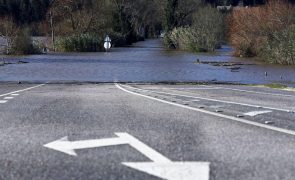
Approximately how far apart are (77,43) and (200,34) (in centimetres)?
1740

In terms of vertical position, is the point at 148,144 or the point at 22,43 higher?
the point at 148,144

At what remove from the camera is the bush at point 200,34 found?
78.7 meters

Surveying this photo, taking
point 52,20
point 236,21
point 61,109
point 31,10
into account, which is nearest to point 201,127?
point 61,109

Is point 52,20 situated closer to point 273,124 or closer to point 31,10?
point 31,10

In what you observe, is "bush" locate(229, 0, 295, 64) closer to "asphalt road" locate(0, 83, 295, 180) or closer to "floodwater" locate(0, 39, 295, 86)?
"floodwater" locate(0, 39, 295, 86)

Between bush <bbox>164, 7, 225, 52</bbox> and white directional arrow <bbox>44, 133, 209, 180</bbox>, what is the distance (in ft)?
237

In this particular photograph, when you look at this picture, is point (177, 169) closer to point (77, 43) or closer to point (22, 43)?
point (22, 43)

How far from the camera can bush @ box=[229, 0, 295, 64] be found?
177 ft

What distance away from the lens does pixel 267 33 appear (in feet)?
201

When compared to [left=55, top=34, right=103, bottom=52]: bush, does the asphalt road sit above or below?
above

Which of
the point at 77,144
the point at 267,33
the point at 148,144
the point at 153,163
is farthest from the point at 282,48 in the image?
the point at 153,163

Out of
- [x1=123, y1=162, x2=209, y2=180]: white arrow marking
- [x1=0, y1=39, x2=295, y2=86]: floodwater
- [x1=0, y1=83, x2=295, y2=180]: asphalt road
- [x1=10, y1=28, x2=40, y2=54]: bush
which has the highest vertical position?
[x1=123, y1=162, x2=209, y2=180]: white arrow marking

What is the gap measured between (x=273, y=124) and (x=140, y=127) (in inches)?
77.1

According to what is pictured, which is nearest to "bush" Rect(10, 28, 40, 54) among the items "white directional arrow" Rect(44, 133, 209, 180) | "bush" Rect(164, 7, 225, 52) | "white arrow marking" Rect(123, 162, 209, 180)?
"bush" Rect(164, 7, 225, 52)
